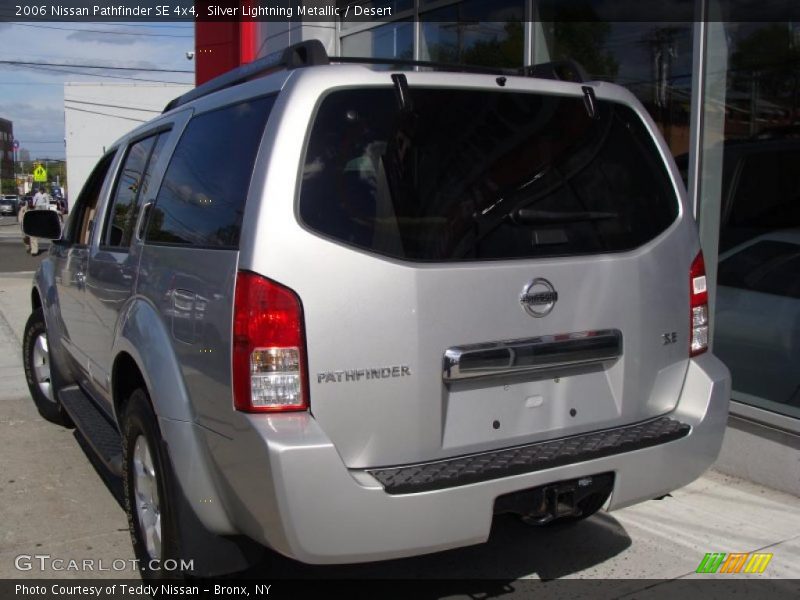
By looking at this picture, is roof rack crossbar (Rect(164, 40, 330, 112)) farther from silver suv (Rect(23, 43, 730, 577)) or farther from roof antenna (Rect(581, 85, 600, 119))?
roof antenna (Rect(581, 85, 600, 119))

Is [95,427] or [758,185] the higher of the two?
[758,185]

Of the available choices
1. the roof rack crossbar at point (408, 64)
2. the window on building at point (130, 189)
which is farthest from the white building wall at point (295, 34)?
the roof rack crossbar at point (408, 64)

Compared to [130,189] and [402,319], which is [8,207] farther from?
[402,319]

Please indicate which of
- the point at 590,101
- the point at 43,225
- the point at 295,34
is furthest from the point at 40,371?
the point at 295,34

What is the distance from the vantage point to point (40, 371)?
594 cm

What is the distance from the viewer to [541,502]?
9.11 feet

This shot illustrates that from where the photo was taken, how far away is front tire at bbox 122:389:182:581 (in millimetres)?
2916

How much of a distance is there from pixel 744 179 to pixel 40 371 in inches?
196

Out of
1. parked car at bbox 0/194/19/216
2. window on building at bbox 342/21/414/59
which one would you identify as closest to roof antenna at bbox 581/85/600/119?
window on building at bbox 342/21/414/59

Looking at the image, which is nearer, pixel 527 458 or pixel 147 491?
pixel 527 458

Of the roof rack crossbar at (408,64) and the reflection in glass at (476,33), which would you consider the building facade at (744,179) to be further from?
the roof rack crossbar at (408,64)

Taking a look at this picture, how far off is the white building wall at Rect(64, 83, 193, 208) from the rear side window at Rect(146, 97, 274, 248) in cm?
3796

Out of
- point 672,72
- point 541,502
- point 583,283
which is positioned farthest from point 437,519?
point 672,72

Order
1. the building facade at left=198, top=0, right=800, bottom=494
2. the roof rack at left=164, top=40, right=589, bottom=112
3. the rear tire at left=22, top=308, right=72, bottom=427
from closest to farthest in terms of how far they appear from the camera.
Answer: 1. the roof rack at left=164, top=40, right=589, bottom=112
2. the building facade at left=198, top=0, right=800, bottom=494
3. the rear tire at left=22, top=308, right=72, bottom=427
